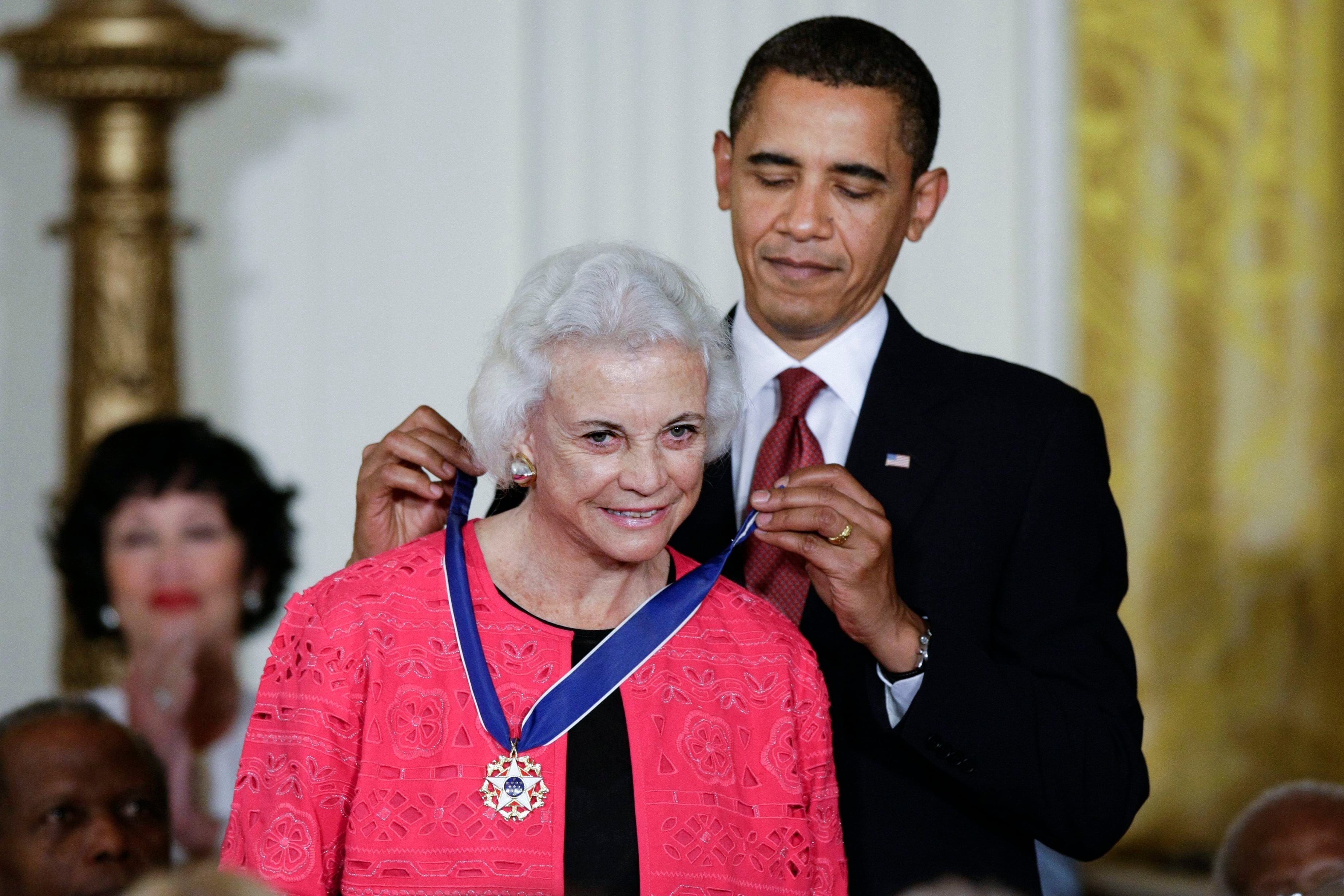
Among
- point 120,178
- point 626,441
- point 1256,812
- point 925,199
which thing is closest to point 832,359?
point 925,199

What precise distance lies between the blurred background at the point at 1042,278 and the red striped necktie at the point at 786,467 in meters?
2.34

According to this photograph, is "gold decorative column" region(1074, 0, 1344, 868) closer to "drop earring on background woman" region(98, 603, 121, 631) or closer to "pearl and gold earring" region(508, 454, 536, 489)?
"drop earring on background woman" region(98, 603, 121, 631)

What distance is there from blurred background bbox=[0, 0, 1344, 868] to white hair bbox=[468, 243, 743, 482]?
103 inches

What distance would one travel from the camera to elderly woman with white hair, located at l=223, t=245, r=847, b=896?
82.0 inches

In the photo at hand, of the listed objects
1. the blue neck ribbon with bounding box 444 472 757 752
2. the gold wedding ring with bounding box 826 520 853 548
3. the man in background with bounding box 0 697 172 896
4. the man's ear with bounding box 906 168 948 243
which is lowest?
the man in background with bounding box 0 697 172 896

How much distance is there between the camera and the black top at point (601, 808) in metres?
2.07

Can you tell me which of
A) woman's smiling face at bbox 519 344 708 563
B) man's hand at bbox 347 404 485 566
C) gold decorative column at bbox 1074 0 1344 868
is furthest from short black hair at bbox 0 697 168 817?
gold decorative column at bbox 1074 0 1344 868

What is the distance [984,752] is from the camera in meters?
2.24

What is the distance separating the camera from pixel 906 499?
2.46 m

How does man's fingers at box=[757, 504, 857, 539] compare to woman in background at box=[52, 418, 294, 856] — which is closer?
man's fingers at box=[757, 504, 857, 539]

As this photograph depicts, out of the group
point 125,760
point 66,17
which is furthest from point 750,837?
point 66,17

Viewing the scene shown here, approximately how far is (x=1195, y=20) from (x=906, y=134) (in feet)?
8.76

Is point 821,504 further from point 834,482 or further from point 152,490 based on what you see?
point 152,490

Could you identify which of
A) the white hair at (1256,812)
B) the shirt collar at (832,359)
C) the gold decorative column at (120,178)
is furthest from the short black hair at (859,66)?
the gold decorative column at (120,178)
